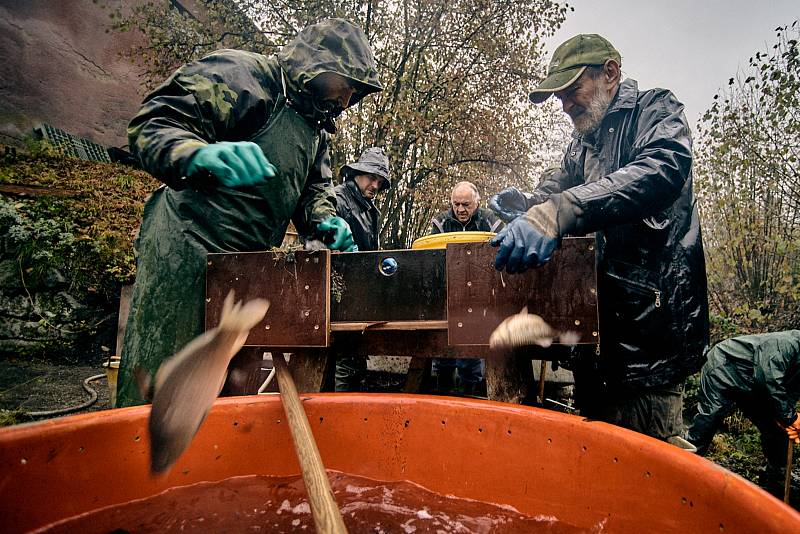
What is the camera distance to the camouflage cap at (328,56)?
6.33 ft

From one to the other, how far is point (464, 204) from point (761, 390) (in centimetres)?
300

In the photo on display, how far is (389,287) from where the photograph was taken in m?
1.52

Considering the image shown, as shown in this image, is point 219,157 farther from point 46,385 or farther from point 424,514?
point 46,385

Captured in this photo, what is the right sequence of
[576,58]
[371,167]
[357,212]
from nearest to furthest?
[576,58] → [357,212] → [371,167]

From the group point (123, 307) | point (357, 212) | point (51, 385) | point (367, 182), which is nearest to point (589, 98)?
point (357, 212)

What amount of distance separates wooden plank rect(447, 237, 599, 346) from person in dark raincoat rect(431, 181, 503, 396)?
2.77 meters

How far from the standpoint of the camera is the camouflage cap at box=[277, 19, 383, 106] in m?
1.93

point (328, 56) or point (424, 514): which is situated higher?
point (328, 56)

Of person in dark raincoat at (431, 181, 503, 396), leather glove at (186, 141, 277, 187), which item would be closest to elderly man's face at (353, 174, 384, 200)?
person in dark raincoat at (431, 181, 503, 396)

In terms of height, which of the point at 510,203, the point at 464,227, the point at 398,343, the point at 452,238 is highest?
the point at 464,227

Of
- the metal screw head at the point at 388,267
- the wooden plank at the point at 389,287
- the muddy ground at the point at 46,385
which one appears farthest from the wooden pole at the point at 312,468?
the muddy ground at the point at 46,385

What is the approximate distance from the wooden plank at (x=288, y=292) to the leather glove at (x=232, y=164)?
27 centimetres

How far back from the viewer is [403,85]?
7.56m

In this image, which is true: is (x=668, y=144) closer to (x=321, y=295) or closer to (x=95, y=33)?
(x=321, y=295)
